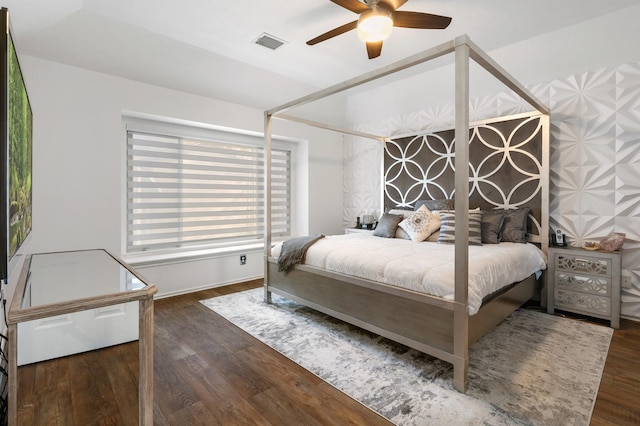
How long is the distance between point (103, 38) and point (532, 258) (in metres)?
4.38

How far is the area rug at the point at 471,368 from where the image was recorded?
1.66m

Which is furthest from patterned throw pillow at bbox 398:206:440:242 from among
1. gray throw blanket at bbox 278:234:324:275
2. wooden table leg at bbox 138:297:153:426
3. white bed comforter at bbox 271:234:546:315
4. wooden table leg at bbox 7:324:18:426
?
wooden table leg at bbox 7:324:18:426

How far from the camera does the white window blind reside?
363 cm

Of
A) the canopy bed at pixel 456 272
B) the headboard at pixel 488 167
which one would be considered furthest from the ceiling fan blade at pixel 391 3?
the headboard at pixel 488 167

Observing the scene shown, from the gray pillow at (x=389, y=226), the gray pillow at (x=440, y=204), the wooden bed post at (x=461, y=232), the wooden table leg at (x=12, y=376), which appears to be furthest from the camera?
the gray pillow at (x=440, y=204)

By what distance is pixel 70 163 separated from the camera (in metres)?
2.96

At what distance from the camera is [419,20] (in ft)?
8.00

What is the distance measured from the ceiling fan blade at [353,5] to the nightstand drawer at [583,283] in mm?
2884

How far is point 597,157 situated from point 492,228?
1.15 m

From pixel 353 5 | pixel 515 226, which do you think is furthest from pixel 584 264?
pixel 353 5

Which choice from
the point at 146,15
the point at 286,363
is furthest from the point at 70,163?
the point at 286,363

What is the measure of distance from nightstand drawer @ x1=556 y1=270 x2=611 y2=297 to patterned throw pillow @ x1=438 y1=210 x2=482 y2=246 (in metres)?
0.78

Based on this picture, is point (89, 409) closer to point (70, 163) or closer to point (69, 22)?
point (70, 163)

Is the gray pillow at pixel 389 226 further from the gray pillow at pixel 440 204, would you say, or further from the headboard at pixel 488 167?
the headboard at pixel 488 167
